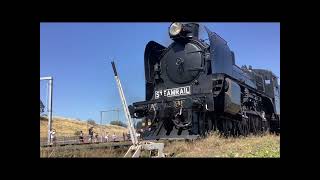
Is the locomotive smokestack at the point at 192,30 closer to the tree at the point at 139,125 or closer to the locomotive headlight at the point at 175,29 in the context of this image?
the locomotive headlight at the point at 175,29

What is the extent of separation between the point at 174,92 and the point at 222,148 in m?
2.53

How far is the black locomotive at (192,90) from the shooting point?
32.5 ft

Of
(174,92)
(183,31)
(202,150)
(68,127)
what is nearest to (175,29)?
(183,31)

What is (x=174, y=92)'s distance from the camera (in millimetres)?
10727

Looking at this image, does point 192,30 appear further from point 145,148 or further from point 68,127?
point 68,127

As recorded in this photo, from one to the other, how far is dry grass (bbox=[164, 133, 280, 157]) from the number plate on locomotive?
145cm

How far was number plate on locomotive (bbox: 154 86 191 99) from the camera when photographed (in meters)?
10.5

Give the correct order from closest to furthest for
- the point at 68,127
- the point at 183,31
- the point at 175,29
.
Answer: the point at 183,31 → the point at 175,29 → the point at 68,127

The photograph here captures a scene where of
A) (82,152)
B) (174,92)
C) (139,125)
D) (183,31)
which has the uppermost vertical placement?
(183,31)

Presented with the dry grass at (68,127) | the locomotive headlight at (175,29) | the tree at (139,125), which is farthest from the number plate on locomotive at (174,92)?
the dry grass at (68,127)

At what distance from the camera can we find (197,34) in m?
10.9

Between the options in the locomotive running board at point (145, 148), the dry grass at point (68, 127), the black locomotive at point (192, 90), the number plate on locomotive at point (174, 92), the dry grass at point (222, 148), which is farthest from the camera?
the dry grass at point (68, 127)
